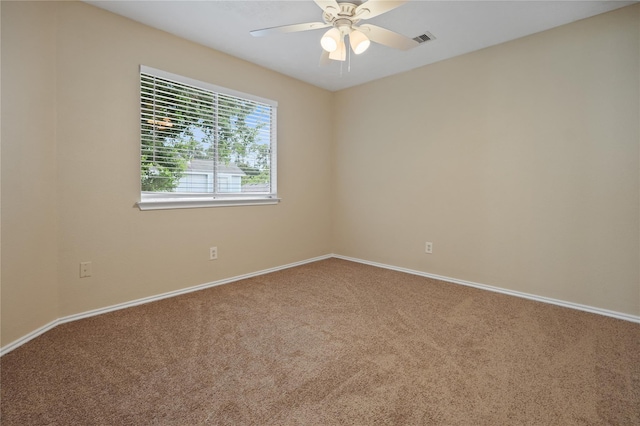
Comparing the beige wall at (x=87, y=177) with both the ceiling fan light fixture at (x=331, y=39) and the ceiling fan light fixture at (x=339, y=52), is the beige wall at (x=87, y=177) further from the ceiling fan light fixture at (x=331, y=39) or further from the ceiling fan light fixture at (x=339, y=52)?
the ceiling fan light fixture at (x=331, y=39)

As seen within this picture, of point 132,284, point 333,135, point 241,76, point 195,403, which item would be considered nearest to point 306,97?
point 333,135

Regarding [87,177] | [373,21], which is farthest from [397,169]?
[87,177]

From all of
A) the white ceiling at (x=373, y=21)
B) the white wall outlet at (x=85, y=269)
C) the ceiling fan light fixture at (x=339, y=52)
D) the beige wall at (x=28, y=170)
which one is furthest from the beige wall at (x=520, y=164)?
the beige wall at (x=28, y=170)

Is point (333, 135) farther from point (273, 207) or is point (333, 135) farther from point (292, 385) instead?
point (292, 385)

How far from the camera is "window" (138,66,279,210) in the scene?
2654mm

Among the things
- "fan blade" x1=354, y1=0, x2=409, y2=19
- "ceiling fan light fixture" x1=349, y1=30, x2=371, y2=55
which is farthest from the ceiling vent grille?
"fan blade" x1=354, y1=0, x2=409, y2=19

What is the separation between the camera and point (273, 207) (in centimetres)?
367

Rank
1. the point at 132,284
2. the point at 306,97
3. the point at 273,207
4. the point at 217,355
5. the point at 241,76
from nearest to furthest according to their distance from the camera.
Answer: the point at 217,355, the point at 132,284, the point at 241,76, the point at 273,207, the point at 306,97

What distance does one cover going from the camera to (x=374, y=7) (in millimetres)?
1750

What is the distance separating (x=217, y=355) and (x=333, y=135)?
335 cm

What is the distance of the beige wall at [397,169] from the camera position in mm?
2021

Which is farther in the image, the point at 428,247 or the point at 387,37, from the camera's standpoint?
the point at 428,247

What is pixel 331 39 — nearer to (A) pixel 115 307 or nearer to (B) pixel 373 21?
(B) pixel 373 21

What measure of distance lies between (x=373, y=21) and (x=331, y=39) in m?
0.81
